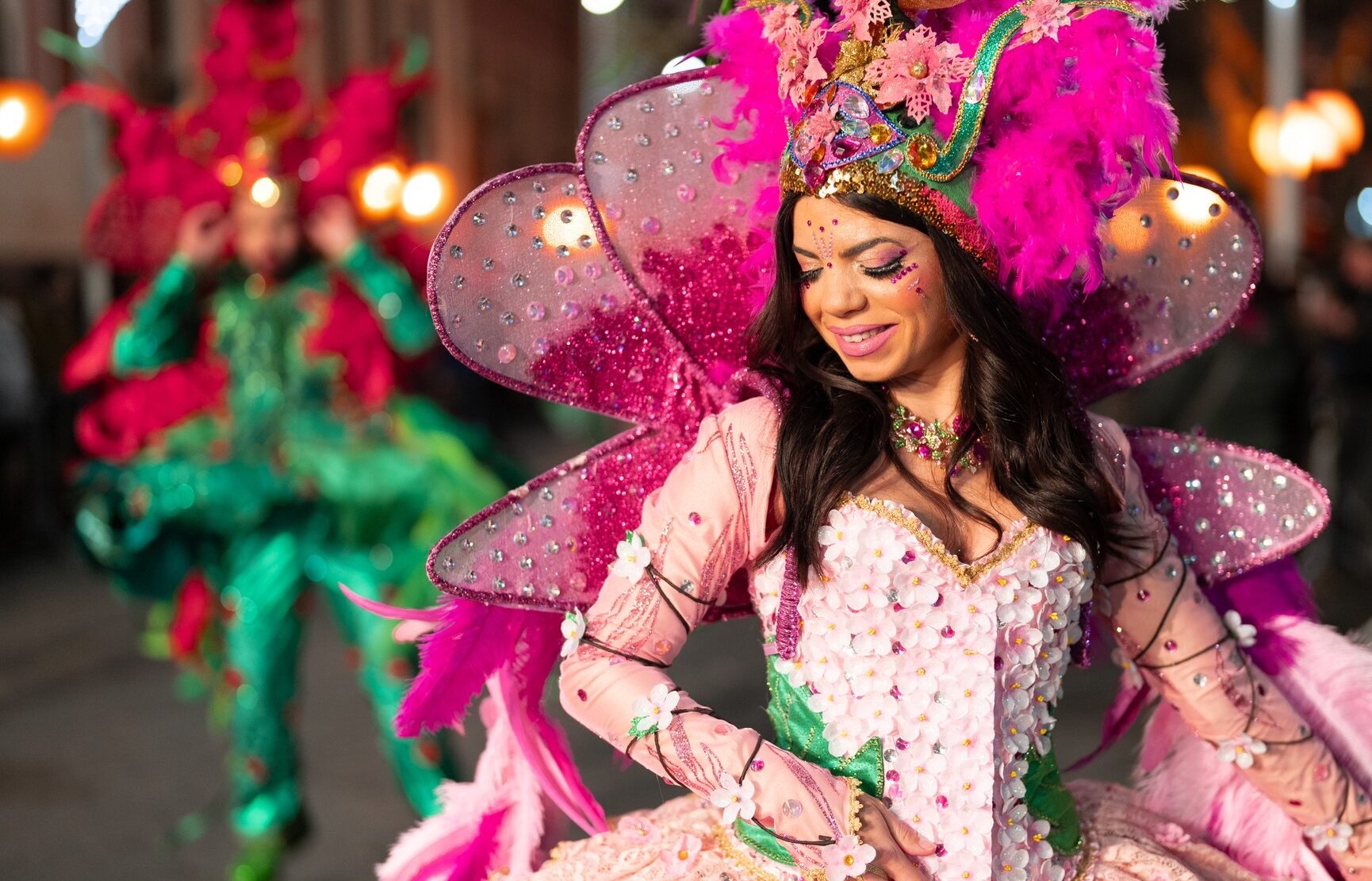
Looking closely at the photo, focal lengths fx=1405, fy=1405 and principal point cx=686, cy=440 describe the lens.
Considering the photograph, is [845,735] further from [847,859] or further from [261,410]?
[261,410]

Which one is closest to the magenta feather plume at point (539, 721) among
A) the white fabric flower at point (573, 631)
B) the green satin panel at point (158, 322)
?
the white fabric flower at point (573, 631)

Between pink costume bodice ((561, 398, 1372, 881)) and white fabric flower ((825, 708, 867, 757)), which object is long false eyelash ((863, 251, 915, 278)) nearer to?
pink costume bodice ((561, 398, 1372, 881))

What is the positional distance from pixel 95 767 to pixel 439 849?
11.1ft

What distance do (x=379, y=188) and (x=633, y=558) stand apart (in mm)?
2837

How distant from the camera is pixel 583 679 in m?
1.72

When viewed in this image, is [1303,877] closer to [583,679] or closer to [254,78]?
[583,679]

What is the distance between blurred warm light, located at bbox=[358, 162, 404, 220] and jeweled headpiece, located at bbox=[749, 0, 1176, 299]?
109 inches

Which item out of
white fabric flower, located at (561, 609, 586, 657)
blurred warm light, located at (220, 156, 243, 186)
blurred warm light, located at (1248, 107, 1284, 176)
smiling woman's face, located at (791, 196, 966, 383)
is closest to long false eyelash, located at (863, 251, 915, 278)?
smiling woman's face, located at (791, 196, 966, 383)

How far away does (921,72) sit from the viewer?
1.63m

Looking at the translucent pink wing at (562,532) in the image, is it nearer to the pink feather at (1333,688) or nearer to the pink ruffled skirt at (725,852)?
the pink ruffled skirt at (725,852)

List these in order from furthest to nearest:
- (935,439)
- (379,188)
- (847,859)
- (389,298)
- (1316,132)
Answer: (1316,132) < (379,188) < (389,298) < (935,439) < (847,859)

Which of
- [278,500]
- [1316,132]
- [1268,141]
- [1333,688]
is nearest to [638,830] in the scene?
[1333,688]

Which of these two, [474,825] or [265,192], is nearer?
[474,825]

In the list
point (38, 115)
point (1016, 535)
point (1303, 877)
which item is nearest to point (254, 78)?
point (38, 115)
